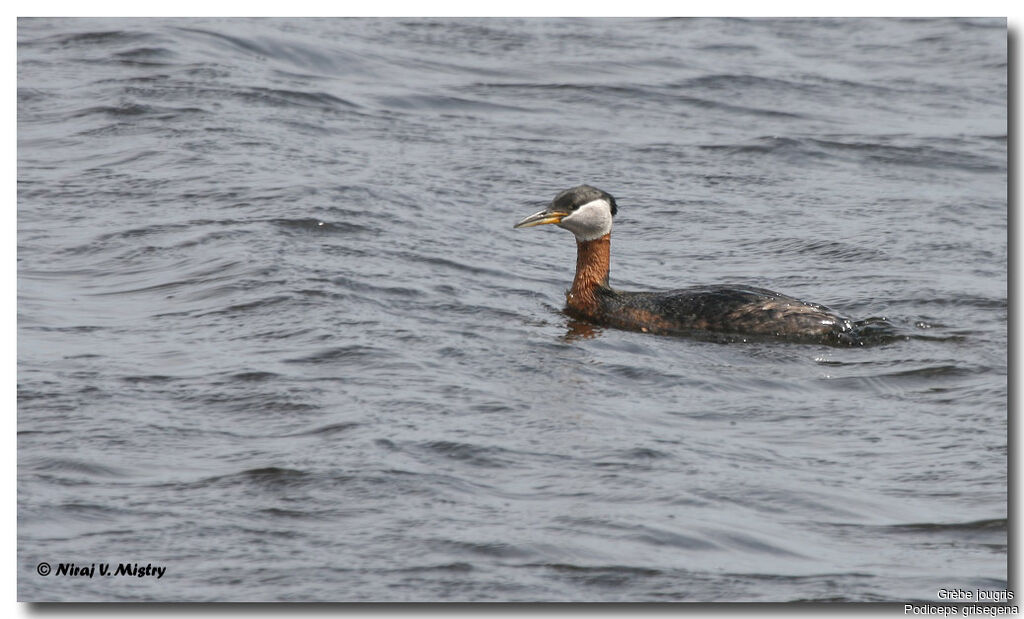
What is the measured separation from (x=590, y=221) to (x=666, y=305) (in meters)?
1.18

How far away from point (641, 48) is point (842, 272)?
8.45m

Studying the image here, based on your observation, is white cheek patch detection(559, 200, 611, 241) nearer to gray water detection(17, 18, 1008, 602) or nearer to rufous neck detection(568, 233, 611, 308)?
rufous neck detection(568, 233, 611, 308)

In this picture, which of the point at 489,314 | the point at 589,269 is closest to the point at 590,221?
the point at 589,269

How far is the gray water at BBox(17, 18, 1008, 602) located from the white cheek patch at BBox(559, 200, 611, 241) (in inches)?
26.7

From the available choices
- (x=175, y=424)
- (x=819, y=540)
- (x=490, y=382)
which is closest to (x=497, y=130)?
(x=490, y=382)

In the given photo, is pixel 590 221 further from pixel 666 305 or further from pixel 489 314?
pixel 489 314

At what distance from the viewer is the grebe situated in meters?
11.1

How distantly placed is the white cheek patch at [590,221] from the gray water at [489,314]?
26.7 inches

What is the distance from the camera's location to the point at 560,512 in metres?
7.51

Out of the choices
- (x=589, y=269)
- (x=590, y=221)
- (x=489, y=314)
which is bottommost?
(x=489, y=314)

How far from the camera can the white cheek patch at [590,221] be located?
1227 centimetres

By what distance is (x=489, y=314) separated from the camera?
11.5 meters

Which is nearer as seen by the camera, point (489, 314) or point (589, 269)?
point (489, 314)

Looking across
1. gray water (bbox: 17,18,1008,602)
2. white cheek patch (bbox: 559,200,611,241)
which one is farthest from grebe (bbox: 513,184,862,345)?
gray water (bbox: 17,18,1008,602)
